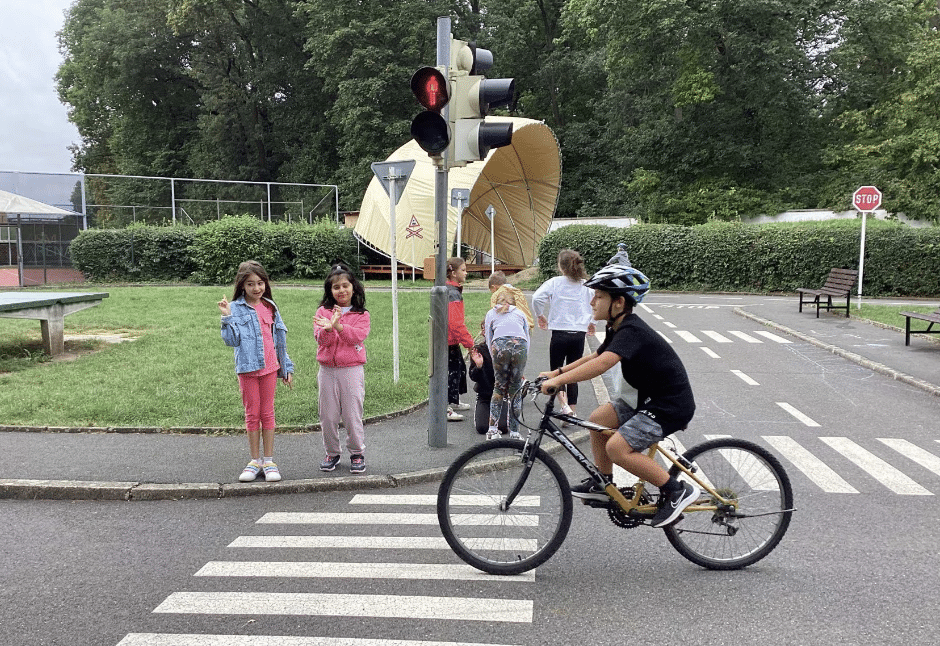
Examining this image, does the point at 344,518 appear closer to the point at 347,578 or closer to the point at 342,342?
the point at 347,578

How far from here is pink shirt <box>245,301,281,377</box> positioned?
18.9ft

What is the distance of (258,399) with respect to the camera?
580cm

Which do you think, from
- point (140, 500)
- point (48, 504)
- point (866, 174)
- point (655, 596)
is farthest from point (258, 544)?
point (866, 174)

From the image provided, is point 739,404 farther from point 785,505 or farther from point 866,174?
point 866,174

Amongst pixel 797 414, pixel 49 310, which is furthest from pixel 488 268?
pixel 797 414

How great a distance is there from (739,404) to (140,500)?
6456 mm

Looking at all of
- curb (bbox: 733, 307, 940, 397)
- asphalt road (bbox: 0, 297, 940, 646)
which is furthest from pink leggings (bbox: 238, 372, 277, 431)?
curb (bbox: 733, 307, 940, 397)

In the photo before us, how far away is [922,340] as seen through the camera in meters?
13.3

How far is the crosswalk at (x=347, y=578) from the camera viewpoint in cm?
357

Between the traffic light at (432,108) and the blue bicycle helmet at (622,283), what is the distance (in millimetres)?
2748

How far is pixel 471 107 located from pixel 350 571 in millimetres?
4100

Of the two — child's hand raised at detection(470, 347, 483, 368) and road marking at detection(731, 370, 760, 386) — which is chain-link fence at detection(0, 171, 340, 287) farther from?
road marking at detection(731, 370, 760, 386)

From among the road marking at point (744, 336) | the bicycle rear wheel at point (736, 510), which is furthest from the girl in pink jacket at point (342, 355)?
the road marking at point (744, 336)

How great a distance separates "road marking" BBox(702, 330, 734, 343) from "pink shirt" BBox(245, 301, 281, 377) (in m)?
10.2
